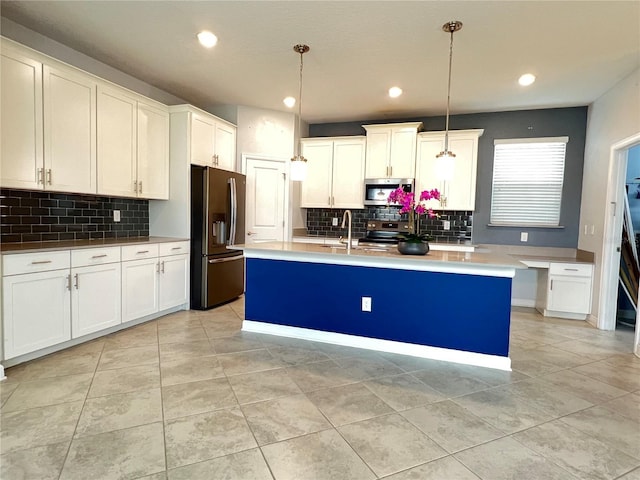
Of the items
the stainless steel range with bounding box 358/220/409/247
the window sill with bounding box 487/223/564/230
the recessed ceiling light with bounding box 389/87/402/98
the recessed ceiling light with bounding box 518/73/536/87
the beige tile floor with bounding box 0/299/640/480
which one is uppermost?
the recessed ceiling light with bounding box 389/87/402/98

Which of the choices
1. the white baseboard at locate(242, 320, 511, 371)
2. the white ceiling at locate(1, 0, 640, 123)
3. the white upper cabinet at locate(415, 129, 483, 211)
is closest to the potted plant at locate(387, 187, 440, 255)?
the white baseboard at locate(242, 320, 511, 371)

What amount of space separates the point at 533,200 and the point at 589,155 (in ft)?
2.69

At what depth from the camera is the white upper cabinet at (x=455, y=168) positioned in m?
4.88

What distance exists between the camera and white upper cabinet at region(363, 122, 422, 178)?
5.09 meters

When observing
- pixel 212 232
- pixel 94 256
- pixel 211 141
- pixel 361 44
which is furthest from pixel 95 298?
pixel 361 44

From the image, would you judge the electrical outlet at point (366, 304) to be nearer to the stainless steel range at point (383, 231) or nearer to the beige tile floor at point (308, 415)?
the beige tile floor at point (308, 415)

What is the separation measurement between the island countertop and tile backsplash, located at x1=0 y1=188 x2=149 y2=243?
170 cm

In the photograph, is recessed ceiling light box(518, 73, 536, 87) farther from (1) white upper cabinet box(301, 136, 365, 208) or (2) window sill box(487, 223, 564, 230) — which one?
(1) white upper cabinet box(301, 136, 365, 208)

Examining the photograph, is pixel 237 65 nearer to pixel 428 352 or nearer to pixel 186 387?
pixel 186 387

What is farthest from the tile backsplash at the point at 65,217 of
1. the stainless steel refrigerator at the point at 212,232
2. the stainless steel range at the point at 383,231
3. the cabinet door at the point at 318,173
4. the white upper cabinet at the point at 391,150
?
the white upper cabinet at the point at 391,150

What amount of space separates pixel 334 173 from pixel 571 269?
3444 mm

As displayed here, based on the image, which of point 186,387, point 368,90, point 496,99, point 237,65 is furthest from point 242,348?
point 496,99

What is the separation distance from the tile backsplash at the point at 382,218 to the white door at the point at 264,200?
752mm

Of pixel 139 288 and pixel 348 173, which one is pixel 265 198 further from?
pixel 139 288
